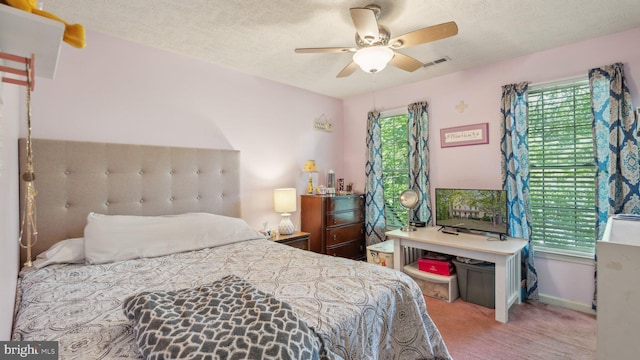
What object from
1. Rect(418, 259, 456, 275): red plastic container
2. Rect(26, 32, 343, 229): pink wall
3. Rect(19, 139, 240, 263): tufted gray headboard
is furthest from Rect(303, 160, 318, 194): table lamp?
Rect(418, 259, 456, 275): red plastic container

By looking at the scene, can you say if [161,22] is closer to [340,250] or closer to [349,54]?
[349,54]

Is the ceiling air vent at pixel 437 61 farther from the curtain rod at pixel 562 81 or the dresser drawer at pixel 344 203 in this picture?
the dresser drawer at pixel 344 203

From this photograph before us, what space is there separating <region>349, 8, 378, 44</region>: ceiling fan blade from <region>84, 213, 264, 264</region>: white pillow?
1.87 metres

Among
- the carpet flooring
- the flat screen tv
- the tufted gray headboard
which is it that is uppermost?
the tufted gray headboard

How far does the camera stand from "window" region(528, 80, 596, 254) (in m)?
2.59

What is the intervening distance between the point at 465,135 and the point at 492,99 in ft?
1.46

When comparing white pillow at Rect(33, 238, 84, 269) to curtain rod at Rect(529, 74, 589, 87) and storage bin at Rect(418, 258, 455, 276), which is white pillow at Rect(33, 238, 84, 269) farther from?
curtain rod at Rect(529, 74, 589, 87)

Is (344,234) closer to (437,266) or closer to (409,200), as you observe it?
(409,200)

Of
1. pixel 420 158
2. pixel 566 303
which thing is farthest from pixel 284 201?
pixel 566 303

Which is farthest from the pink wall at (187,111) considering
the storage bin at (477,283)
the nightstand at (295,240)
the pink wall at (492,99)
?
the storage bin at (477,283)

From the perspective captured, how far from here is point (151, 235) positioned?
2.17 meters

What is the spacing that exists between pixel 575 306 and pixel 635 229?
1.37 m

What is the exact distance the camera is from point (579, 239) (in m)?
2.63

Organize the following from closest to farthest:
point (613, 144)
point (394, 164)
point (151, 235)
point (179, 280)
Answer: point (179, 280), point (151, 235), point (613, 144), point (394, 164)
